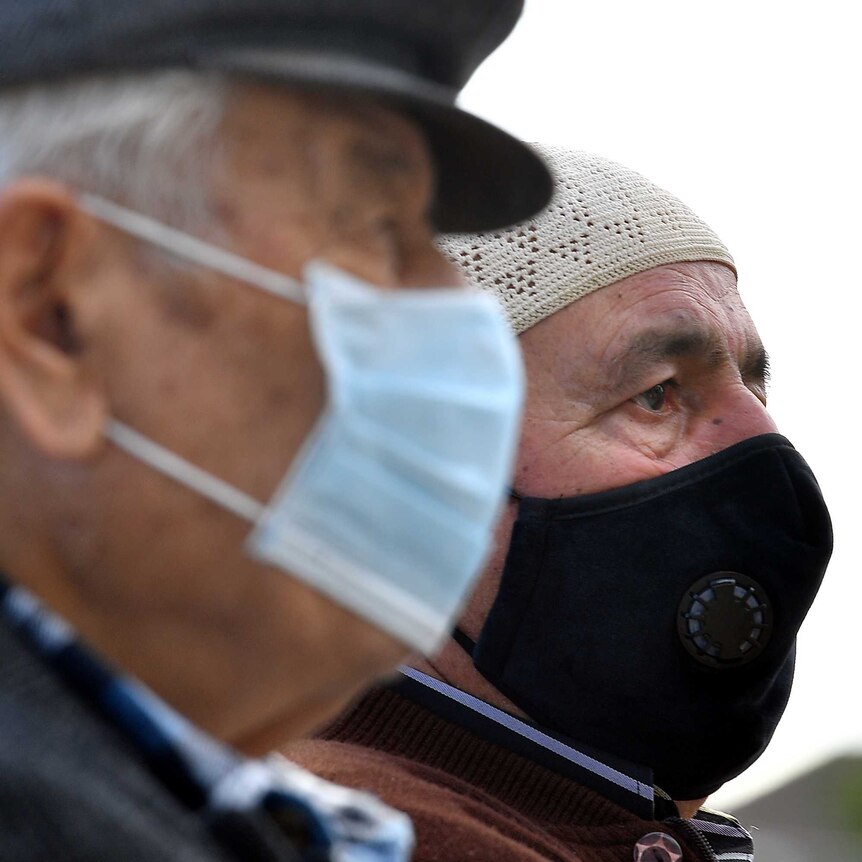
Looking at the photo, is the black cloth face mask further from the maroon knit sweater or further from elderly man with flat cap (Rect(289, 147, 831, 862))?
the maroon knit sweater

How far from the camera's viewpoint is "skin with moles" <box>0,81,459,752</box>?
125 cm

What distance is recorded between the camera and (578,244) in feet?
9.21

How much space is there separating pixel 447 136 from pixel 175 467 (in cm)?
60

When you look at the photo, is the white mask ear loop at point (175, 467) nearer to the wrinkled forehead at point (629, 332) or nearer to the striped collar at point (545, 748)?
the striped collar at point (545, 748)

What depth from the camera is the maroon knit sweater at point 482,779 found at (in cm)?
223

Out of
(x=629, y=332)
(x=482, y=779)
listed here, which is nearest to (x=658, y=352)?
(x=629, y=332)

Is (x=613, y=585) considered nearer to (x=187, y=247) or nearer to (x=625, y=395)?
(x=625, y=395)

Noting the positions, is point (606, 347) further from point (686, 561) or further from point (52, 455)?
point (52, 455)

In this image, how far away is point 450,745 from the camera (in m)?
2.42

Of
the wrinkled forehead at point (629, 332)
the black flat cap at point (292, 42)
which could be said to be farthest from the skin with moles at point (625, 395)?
the black flat cap at point (292, 42)

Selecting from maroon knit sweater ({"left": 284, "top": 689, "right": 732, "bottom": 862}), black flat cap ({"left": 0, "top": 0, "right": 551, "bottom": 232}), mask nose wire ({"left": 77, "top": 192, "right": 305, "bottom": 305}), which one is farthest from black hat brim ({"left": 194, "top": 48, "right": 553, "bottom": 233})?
maroon knit sweater ({"left": 284, "top": 689, "right": 732, "bottom": 862})

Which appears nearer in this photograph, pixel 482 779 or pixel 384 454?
pixel 384 454

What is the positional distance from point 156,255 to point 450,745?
1.41 metres

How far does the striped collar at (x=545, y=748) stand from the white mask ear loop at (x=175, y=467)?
130 cm
